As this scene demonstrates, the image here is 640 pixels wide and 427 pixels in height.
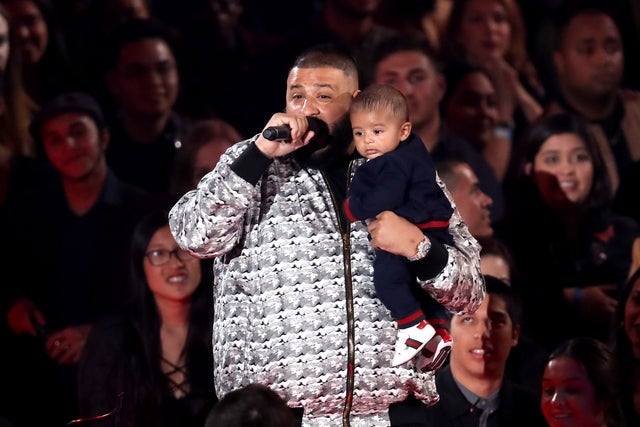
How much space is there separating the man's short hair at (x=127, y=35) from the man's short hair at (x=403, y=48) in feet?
→ 3.66

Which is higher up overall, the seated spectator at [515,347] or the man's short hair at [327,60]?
the man's short hair at [327,60]

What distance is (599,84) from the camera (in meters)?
6.86

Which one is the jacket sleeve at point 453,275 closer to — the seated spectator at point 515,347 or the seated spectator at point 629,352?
the seated spectator at point 629,352

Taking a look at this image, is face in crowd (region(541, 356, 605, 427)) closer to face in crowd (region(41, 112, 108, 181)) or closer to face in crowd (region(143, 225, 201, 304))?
face in crowd (region(143, 225, 201, 304))

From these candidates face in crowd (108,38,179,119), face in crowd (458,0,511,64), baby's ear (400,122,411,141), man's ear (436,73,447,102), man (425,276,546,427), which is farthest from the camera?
face in crowd (458,0,511,64)

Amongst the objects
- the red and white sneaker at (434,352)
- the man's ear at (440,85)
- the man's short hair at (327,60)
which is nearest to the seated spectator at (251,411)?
the red and white sneaker at (434,352)

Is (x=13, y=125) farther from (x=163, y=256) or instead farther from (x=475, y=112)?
(x=475, y=112)

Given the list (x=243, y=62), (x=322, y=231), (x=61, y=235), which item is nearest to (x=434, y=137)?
(x=243, y=62)

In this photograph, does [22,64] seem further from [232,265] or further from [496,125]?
[232,265]

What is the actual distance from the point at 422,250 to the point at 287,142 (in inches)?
18.3

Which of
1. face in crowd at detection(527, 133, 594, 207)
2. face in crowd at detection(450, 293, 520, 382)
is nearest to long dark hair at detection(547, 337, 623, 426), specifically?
face in crowd at detection(450, 293, 520, 382)

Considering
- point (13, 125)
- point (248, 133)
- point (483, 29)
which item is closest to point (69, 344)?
point (13, 125)

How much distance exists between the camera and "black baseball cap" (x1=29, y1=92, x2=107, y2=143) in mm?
6090

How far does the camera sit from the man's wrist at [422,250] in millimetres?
3387
